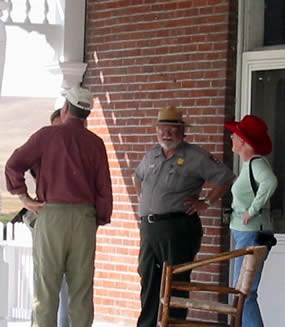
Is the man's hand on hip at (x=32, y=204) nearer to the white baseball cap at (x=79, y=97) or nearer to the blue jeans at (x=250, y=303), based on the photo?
the white baseball cap at (x=79, y=97)

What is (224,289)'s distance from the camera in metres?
5.54

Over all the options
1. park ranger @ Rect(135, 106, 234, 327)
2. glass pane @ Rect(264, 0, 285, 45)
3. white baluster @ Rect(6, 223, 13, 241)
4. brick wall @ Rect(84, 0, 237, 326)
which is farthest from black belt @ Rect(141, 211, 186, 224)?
white baluster @ Rect(6, 223, 13, 241)

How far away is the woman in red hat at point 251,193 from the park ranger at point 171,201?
34cm

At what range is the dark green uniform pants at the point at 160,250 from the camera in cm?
707

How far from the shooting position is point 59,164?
6375mm

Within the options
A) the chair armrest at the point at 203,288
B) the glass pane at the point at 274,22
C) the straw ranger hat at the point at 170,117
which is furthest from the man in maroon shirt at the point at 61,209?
the glass pane at the point at 274,22

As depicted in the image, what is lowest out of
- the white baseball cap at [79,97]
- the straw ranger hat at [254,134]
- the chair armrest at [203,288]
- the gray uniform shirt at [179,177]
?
the chair armrest at [203,288]

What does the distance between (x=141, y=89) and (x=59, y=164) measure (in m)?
2.30

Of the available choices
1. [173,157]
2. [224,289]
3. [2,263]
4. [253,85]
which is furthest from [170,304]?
[253,85]

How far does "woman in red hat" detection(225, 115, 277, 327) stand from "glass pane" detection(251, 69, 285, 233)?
92cm

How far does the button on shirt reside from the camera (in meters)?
6.35

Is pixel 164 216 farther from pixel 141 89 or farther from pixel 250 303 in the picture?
pixel 141 89

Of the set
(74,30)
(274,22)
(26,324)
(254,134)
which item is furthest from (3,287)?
(274,22)

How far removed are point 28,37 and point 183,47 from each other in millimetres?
1766
